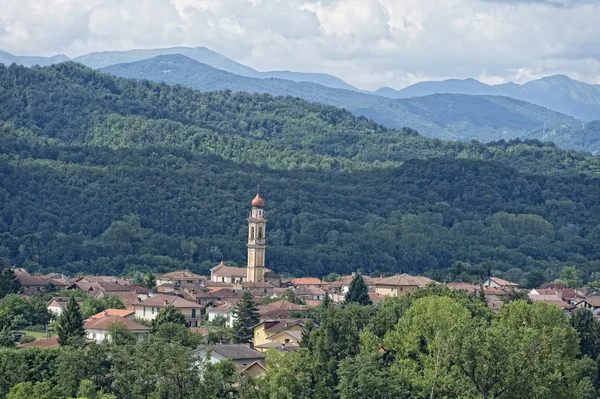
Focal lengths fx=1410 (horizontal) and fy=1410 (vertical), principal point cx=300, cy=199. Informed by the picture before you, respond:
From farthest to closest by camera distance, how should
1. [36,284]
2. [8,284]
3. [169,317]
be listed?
[36,284] → [8,284] → [169,317]

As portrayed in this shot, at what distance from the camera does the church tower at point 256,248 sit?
113375mm

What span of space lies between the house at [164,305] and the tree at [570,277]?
44106 millimetres

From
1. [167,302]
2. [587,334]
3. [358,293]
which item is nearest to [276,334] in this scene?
[587,334]

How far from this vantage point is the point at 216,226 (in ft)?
497

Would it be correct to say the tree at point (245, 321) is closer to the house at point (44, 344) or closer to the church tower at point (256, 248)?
the house at point (44, 344)

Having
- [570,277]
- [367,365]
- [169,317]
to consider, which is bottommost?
[570,277]

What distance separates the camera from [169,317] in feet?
242

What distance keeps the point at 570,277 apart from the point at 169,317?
210ft

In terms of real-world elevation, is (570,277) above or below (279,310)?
below

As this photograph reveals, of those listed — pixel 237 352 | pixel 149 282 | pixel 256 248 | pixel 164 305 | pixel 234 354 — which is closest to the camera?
pixel 234 354

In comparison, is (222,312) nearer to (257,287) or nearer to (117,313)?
(117,313)

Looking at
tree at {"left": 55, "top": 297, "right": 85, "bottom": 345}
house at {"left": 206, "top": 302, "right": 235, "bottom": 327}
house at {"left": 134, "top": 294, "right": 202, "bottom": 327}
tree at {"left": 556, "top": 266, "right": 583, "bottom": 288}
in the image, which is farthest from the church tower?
tree at {"left": 55, "top": 297, "right": 85, "bottom": 345}

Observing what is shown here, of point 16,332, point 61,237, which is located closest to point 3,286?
point 16,332

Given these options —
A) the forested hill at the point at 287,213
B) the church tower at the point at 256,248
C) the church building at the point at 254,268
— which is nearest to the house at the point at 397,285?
the church building at the point at 254,268
